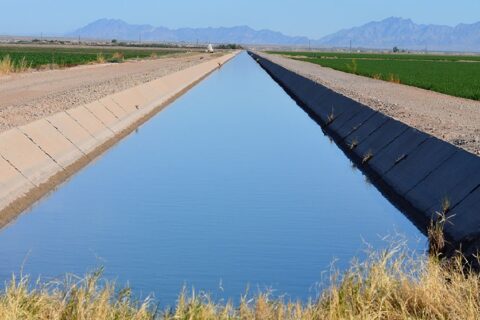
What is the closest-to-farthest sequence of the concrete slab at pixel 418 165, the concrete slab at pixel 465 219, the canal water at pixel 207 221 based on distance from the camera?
the canal water at pixel 207 221
the concrete slab at pixel 465 219
the concrete slab at pixel 418 165

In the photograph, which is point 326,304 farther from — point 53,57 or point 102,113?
point 53,57

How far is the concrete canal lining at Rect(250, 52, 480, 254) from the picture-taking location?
12.2m

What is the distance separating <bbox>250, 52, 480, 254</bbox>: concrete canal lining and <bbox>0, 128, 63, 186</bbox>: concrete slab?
246 inches

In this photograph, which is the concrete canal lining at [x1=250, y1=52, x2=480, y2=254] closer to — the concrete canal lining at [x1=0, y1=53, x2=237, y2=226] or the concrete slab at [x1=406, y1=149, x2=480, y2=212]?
the concrete slab at [x1=406, y1=149, x2=480, y2=212]

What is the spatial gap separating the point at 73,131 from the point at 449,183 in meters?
10.5

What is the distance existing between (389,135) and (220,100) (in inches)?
766

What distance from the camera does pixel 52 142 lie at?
19406 mm

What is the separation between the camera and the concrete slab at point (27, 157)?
53.1 feet

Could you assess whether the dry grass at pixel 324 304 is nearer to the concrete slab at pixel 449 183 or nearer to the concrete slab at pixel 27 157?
the concrete slab at pixel 449 183

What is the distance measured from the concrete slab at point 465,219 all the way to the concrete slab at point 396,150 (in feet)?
18.0

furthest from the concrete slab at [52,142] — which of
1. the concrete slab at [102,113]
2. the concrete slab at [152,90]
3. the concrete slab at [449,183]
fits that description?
the concrete slab at [152,90]

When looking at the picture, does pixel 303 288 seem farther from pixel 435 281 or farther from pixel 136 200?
pixel 136 200

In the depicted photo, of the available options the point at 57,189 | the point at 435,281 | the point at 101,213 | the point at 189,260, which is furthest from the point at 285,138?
the point at 435,281

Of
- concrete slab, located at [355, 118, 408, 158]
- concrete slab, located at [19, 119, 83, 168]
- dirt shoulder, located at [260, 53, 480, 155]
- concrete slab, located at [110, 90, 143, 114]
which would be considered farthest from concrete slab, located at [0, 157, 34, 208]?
concrete slab, located at [110, 90, 143, 114]
